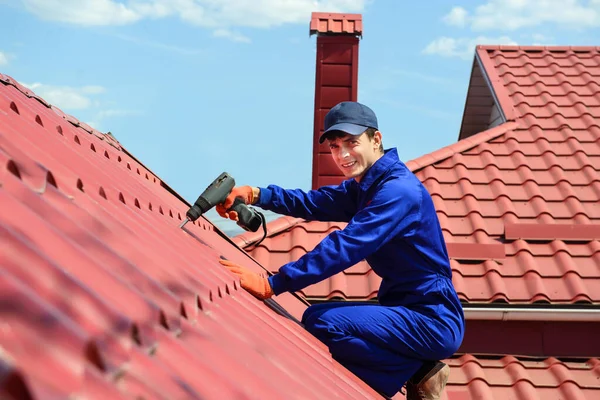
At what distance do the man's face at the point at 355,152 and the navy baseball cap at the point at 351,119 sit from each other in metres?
0.06

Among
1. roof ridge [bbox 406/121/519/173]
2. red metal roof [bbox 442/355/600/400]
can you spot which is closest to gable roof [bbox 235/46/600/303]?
roof ridge [bbox 406/121/519/173]

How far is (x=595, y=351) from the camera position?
6117mm

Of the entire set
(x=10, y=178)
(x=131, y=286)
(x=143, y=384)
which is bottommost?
(x=143, y=384)

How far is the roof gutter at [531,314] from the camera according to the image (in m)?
5.84

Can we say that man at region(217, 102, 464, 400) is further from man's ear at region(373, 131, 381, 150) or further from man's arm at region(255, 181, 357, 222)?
man's arm at region(255, 181, 357, 222)

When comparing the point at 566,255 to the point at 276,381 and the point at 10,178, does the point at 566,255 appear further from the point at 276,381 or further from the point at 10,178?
the point at 10,178

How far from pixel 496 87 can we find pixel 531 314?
12.6ft

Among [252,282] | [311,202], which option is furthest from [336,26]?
[252,282]

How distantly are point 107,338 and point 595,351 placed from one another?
5.61 m

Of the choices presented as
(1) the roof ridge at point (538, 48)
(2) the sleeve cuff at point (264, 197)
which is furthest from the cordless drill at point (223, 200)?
(1) the roof ridge at point (538, 48)

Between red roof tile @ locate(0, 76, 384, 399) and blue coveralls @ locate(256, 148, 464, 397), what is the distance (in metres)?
0.20

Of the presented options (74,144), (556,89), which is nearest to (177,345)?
(74,144)

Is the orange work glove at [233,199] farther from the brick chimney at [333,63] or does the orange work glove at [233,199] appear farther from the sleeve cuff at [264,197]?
the brick chimney at [333,63]

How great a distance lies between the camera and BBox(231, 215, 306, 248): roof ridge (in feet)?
21.1
